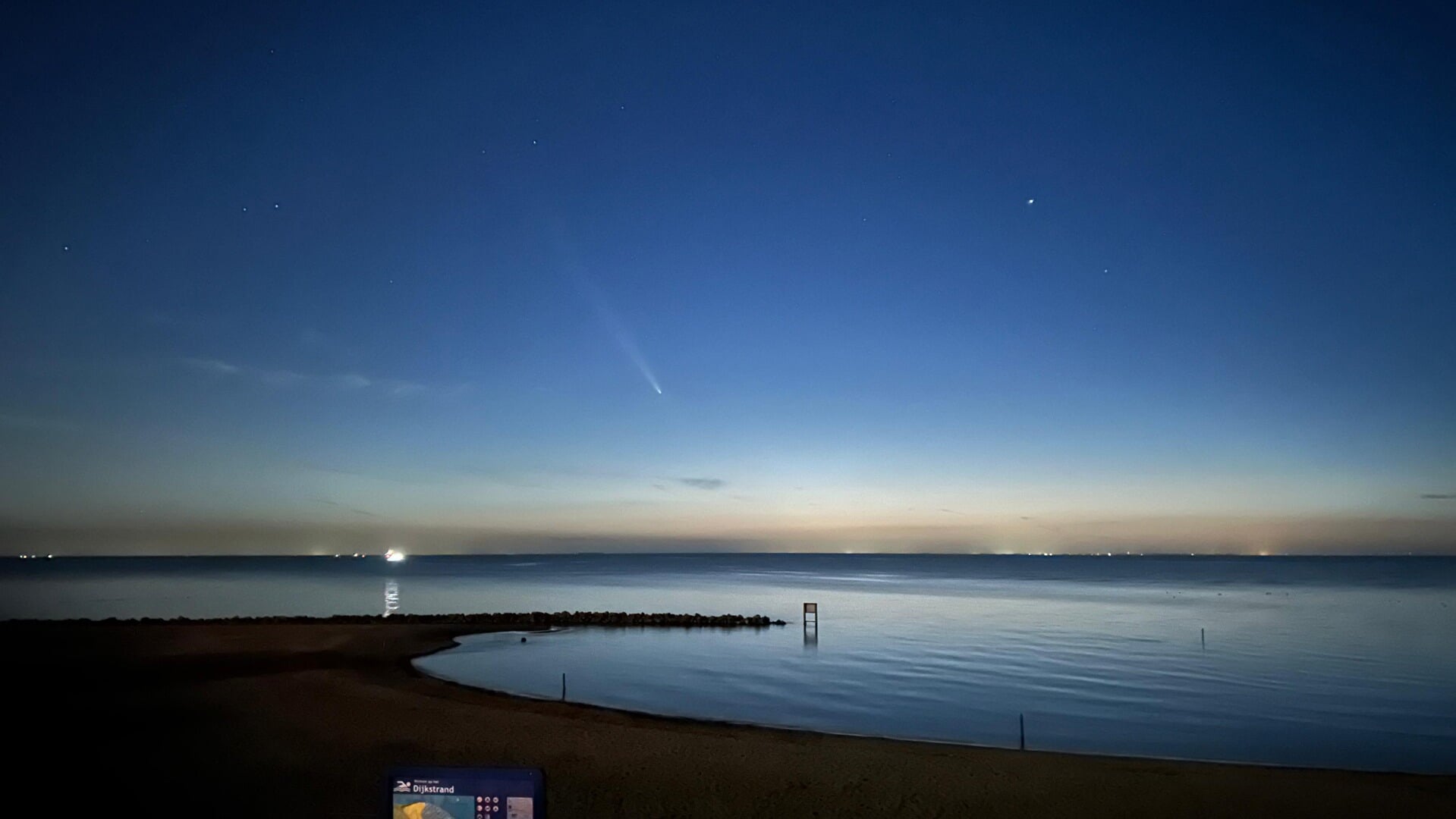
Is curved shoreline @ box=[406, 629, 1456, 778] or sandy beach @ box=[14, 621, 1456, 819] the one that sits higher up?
sandy beach @ box=[14, 621, 1456, 819]

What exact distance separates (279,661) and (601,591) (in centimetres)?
5957

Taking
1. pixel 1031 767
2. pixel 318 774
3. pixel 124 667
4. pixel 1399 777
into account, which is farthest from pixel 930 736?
pixel 124 667

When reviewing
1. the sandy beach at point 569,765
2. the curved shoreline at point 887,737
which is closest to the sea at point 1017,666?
the curved shoreline at point 887,737

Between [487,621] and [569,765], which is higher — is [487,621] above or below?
below

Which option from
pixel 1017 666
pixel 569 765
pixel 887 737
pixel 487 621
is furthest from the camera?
pixel 487 621

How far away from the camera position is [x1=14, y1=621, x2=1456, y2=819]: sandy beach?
13.9 metres

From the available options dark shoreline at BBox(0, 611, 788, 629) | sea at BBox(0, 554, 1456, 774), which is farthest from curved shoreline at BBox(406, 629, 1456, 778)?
dark shoreline at BBox(0, 611, 788, 629)

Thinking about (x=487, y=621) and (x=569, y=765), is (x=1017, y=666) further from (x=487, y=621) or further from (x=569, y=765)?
(x=487, y=621)

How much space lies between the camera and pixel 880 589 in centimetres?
9756

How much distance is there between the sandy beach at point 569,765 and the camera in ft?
45.5

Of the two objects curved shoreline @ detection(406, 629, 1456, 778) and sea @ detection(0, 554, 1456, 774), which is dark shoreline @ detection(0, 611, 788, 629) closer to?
sea @ detection(0, 554, 1456, 774)

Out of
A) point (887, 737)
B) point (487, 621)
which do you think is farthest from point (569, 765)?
point (487, 621)

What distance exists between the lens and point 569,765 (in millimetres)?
16078

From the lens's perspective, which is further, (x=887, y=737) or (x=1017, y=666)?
(x=1017, y=666)
